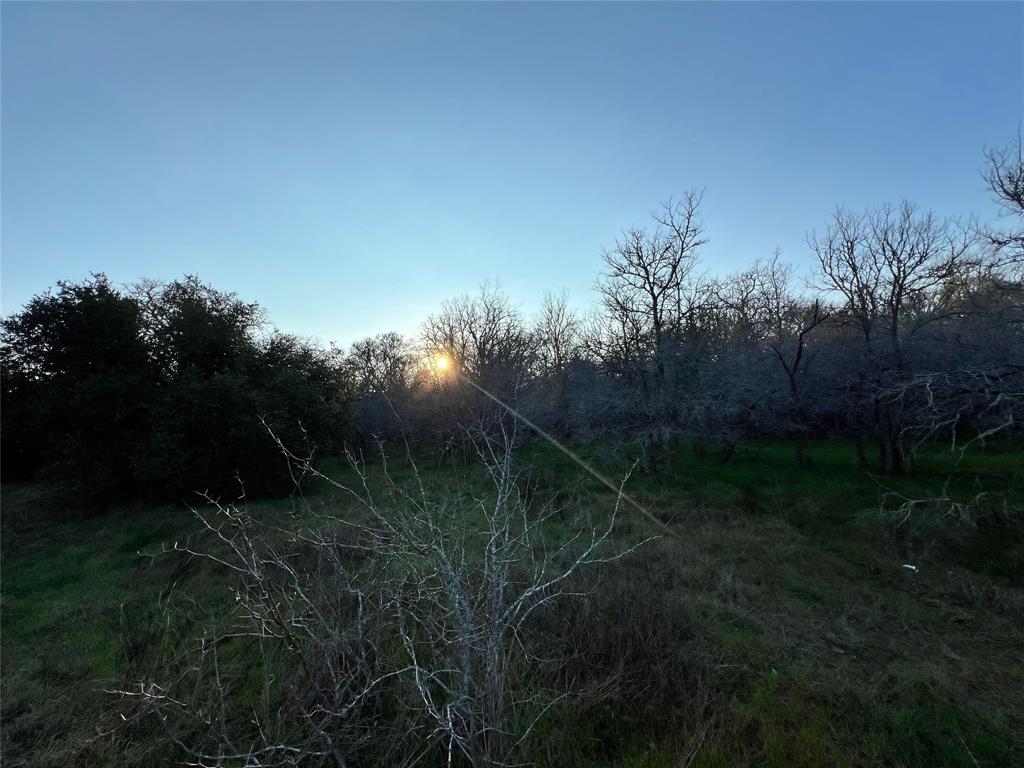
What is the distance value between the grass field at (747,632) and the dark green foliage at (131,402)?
1.35m

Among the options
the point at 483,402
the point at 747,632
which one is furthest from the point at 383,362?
the point at 747,632

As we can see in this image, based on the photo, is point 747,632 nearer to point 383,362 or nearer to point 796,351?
point 796,351

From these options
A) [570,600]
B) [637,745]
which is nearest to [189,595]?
[570,600]

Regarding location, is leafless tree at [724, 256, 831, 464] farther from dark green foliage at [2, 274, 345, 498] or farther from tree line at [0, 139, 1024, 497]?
dark green foliage at [2, 274, 345, 498]

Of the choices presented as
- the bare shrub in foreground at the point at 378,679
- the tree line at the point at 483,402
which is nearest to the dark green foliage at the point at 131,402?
the tree line at the point at 483,402

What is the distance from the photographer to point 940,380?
8.80 m

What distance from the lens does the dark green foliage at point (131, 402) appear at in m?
12.1

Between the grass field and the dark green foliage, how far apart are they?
1347 mm

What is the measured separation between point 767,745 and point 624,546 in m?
5.08

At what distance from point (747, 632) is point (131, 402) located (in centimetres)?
1543

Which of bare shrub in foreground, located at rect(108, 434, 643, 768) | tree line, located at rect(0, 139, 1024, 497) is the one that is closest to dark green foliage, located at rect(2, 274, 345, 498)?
tree line, located at rect(0, 139, 1024, 497)

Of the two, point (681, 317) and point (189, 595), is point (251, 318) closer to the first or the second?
point (189, 595)

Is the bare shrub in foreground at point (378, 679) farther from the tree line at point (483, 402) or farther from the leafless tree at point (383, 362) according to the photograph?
the leafless tree at point (383, 362)

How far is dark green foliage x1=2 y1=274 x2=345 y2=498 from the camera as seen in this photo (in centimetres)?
1213
